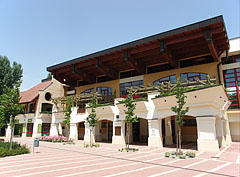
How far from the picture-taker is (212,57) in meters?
21.6

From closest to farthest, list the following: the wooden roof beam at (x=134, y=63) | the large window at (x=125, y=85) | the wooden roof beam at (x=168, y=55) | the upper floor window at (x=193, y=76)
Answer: the wooden roof beam at (x=168, y=55)
the upper floor window at (x=193, y=76)
the wooden roof beam at (x=134, y=63)
the large window at (x=125, y=85)

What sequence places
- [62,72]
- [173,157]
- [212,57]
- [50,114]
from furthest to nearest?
1. [50,114]
2. [62,72]
3. [212,57]
4. [173,157]

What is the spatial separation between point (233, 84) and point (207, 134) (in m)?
9.78

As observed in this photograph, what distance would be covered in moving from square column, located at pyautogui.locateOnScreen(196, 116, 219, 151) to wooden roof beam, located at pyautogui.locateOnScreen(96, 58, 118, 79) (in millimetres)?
14772

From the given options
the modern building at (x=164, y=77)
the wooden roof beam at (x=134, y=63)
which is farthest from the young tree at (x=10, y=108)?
the wooden roof beam at (x=134, y=63)

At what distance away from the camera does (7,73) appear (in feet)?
120

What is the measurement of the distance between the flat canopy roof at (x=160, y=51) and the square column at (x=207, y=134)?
7.98m

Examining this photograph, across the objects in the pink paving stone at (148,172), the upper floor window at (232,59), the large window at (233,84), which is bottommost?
the pink paving stone at (148,172)

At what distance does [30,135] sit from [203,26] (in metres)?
32.2

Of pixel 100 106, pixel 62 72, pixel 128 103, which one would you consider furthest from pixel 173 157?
pixel 62 72

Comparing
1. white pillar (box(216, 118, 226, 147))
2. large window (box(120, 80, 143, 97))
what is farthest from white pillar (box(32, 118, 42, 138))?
white pillar (box(216, 118, 226, 147))

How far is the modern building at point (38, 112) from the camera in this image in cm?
3194

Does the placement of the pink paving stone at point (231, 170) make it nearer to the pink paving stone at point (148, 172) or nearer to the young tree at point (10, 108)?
the pink paving stone at point (148, 172)

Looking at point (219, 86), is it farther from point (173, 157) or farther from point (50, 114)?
point (50, 114)
